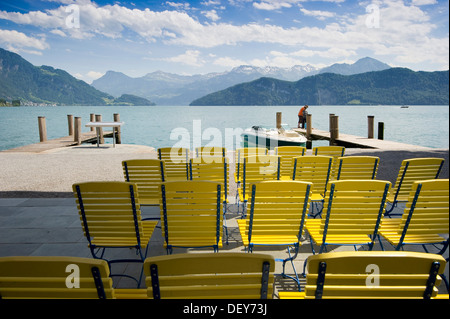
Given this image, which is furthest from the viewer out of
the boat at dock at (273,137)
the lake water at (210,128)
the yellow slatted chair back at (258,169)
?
the lake water at (210,128)

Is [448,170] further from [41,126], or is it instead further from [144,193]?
[41,126]

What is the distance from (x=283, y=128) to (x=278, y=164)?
16.6 meters

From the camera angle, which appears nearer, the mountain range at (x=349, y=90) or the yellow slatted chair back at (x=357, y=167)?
the yellow slatted chair back at (x=357, y=167)

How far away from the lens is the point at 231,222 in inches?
203

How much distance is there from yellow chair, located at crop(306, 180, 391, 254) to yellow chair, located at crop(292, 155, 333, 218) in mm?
1456

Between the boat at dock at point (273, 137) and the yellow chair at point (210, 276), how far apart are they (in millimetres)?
17424

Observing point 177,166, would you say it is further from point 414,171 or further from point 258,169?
point 414,171

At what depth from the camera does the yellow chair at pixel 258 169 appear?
4664mm

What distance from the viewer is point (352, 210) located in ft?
9.88

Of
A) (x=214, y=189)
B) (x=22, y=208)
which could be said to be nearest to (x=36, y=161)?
(x=22, y=208)

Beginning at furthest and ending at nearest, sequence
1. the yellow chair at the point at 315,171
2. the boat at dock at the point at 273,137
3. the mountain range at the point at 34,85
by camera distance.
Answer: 1. the mountain range at the point at 34,85
2. the boat at dock at the point at 273,137
3. the yellow chair at the point at 315,171

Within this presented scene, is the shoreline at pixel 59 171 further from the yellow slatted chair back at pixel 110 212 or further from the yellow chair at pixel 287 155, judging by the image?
the yellow slatted chair back at pixel 110 212

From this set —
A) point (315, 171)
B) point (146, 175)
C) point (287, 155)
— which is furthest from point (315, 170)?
point (146, 175)

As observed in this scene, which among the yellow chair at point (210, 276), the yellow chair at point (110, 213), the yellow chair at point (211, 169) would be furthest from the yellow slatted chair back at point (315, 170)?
the yellow chair at point (210, 276)
